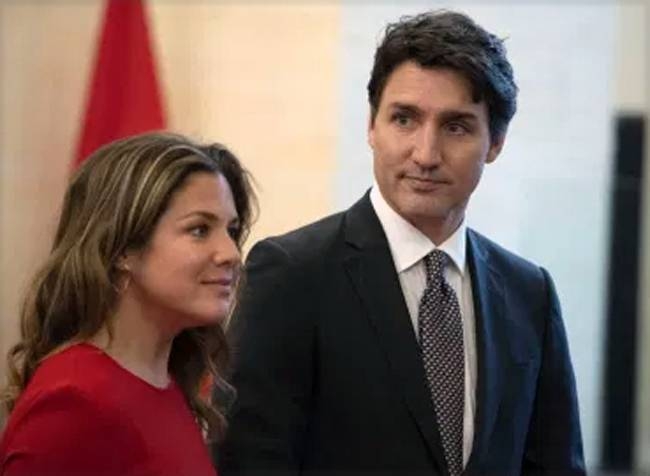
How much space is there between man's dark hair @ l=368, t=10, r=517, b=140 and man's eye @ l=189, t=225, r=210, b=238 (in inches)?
14.0

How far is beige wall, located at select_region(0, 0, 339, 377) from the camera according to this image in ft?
9.28

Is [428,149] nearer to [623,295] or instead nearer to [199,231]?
[199,231]

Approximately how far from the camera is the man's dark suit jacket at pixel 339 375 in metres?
1.45

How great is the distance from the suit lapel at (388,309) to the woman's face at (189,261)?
0.23m

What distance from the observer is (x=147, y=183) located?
127cm

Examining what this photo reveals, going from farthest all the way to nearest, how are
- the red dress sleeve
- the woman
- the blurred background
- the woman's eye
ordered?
1. the blurred background
2. the woman's eye
3. the woman
4. the red dress sleeve

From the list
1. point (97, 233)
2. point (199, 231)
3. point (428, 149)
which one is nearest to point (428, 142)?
point (428, 149)

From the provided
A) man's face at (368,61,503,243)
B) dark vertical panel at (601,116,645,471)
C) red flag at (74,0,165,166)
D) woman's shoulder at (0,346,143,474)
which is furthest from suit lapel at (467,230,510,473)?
red flag at (74,0,165,166)

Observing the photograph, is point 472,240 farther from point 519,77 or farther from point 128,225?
point 519,77

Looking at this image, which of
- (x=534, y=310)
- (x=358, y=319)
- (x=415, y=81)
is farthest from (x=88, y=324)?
(x=534, y=310)

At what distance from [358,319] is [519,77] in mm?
1495

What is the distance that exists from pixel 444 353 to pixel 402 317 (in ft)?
0.24

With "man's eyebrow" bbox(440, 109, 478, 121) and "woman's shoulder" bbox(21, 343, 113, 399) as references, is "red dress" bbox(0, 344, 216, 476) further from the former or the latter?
"man's eyebrow" bbox(440, 109, 478, 121)

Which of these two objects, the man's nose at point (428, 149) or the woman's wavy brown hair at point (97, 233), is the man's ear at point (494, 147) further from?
the woman's wavy brown hair at point (97, 233)
